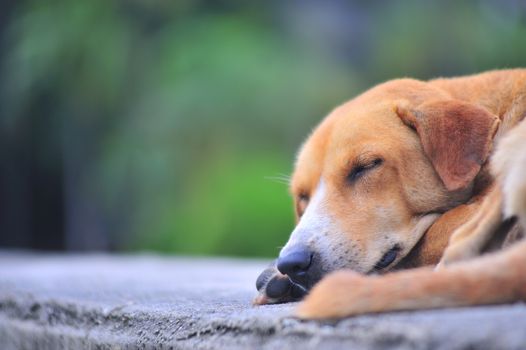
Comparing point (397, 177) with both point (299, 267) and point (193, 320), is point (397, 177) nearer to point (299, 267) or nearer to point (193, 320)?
point (299, 267)

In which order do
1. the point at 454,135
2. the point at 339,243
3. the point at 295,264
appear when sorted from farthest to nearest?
the point at 454,135 < the point at 339,243 < the point at 295,264

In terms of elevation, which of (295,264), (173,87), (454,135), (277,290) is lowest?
(173,87)

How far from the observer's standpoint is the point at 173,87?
48.0 feet

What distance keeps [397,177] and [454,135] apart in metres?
0.30

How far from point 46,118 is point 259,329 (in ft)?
47.2

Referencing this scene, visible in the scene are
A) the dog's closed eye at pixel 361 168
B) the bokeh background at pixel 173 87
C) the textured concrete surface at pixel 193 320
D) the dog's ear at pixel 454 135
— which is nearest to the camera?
the textured concrete surface at pixel 193 320

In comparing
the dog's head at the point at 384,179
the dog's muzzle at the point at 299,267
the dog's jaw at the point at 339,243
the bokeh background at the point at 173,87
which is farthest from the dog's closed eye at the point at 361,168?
the bokeh background at the point at 173,87

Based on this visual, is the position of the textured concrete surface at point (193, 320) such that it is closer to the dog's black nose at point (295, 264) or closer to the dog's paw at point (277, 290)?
the dog's paw at point (277, 290)

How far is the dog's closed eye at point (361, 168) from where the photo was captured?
3605 millimetres

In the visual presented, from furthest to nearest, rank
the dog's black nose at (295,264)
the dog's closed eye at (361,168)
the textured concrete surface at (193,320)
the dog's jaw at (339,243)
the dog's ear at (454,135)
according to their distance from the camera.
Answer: the dog's closed eye at (361,168) → the dog's ear at (454,135) → the dog's jaw at (339,243) → the dog's black nose at (295,264) → the textured concrete surface at (193,320)

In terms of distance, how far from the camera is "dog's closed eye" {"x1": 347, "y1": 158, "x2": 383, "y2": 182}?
361cm

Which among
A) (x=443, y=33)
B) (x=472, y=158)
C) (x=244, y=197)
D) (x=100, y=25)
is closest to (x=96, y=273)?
(x=472, y=158)

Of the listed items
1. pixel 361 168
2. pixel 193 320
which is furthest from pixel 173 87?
pixel 193 320

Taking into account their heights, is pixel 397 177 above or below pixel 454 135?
below
